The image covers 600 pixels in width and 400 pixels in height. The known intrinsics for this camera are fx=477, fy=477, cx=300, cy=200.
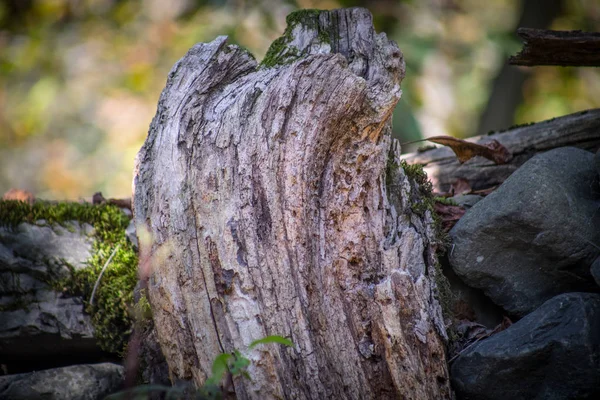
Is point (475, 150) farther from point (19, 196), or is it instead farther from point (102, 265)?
point (19, 196)

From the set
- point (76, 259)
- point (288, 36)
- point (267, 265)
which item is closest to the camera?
point (267, 265)

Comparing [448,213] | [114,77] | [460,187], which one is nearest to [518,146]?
[460,187]

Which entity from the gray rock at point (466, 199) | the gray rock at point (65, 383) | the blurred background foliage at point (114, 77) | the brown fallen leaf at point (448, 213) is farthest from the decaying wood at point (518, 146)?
the blurred background foliage at point (114, 77)

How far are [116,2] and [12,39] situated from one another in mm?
2240

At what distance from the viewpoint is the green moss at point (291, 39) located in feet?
9.90

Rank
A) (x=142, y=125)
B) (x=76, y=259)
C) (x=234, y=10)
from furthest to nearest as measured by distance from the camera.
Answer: (x=142, y=125) < (x=234, y=10) < (x=76, y=259)

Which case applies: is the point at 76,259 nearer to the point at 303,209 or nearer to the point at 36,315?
the point at 36,315

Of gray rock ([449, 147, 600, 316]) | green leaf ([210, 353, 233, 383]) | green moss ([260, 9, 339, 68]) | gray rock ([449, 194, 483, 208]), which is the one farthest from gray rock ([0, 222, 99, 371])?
gray rock ([449, 194, 483, 208])

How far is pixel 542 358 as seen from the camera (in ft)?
7.91

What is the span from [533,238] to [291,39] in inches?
78.2

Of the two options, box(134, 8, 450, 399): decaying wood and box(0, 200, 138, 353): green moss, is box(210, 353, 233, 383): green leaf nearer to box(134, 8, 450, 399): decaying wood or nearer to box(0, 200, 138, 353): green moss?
box(134, 8, 450, 399): decaying wood

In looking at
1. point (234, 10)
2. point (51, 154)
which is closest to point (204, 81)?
point (234, 10)

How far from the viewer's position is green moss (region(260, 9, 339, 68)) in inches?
119

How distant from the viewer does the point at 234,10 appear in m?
8.23
